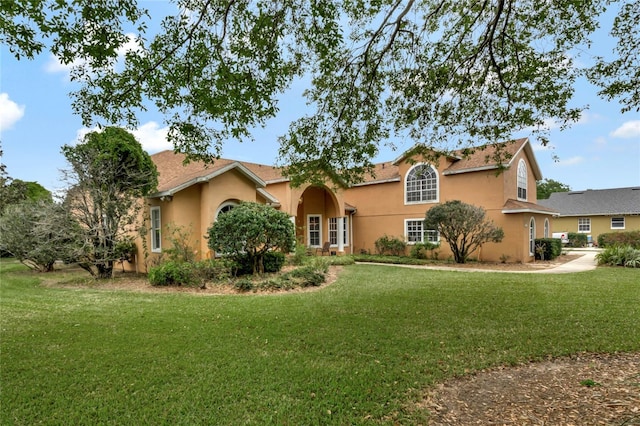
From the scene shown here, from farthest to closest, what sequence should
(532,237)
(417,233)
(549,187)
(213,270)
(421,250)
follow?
1. (549,187)
2. (417,233)
3. (421,250)
4. (532,237)
5. (213,270)

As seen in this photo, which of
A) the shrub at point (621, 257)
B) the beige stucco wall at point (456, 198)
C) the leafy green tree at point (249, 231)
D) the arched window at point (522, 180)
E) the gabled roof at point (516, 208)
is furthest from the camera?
the arched window at point (522, 180)

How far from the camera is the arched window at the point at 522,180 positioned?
63.4 ft

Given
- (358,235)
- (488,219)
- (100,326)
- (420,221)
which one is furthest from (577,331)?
(358,235)

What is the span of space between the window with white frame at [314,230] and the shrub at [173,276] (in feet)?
37.2

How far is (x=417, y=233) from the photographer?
67.6 feet

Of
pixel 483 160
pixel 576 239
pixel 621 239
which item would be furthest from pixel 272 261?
pixel 576 239

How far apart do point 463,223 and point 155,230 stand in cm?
1399

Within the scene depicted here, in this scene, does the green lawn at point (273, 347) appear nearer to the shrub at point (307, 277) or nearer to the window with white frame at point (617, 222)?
the shrub at point (307, 277)

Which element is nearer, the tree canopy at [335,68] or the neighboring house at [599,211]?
the tree canopy at [335,68]

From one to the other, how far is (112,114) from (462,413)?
6671 millimetres

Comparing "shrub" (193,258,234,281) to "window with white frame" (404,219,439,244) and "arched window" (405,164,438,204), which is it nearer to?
"window with white frame" (404,219,439,244)

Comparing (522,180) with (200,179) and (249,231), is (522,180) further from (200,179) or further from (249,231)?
(200,179)

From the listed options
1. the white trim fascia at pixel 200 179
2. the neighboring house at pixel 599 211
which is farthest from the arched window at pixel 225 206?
the neighboring house at pixel 599 211

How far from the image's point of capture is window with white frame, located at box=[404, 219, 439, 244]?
19.9 metres
